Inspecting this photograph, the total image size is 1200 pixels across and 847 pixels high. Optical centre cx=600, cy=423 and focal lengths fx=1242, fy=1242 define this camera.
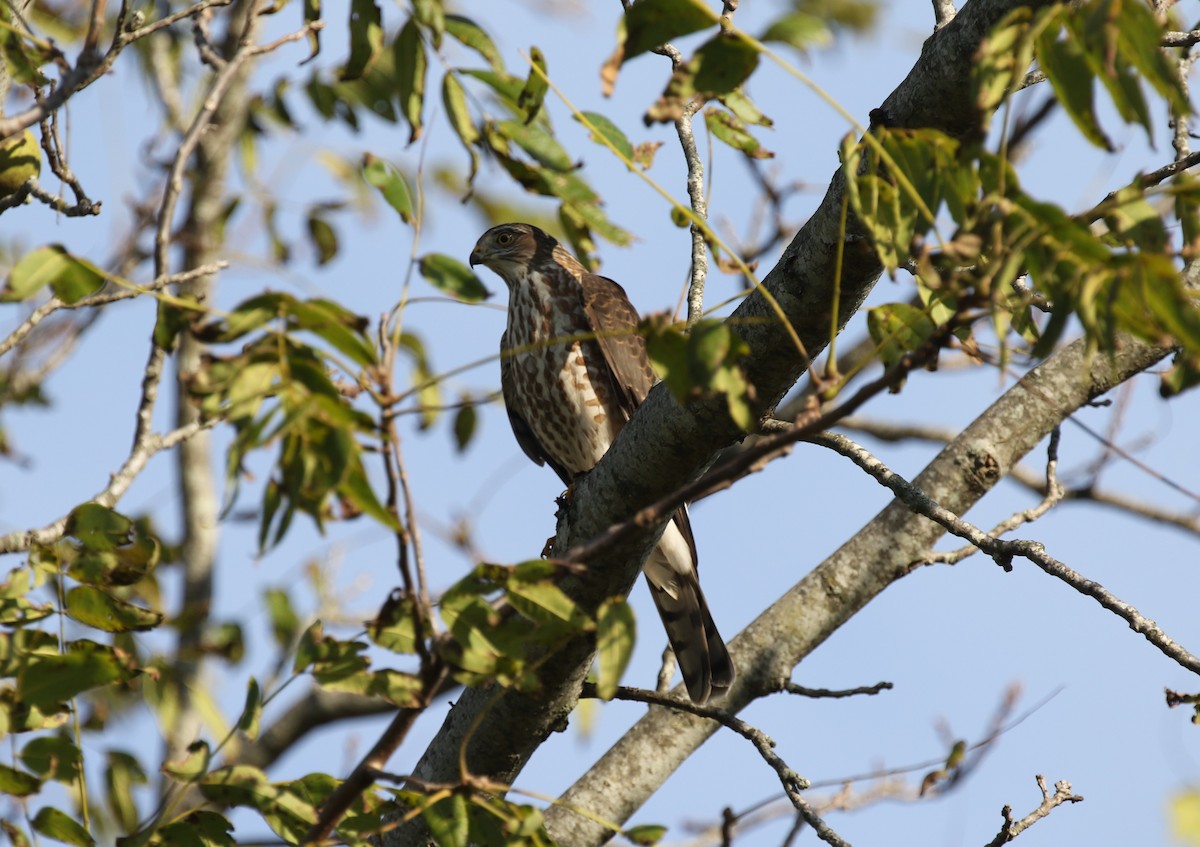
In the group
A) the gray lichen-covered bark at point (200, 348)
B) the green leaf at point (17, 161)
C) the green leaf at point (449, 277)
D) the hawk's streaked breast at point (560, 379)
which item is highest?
the gray lichen-covered bark at point (200, 348)

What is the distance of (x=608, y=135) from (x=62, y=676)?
1.22 meters

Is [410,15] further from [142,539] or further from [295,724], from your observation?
[295,724]

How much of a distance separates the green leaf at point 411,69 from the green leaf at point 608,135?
0.83 ft

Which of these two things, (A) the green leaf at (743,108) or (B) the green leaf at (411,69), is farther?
(A) the green leaf at (743,108)

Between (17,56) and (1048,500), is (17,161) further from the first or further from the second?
(1048,500)

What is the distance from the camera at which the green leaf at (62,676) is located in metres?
1.97

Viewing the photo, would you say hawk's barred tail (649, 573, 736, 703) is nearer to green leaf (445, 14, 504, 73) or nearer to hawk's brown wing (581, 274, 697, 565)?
hawk's brown wing (581, 274, 697, 565)

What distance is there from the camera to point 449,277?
1.81m

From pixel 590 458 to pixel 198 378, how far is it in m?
3.18

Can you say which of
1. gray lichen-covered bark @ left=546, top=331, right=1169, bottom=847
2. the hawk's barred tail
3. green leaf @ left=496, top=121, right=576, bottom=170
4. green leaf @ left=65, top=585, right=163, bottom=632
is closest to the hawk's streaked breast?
the hawk's barred tail

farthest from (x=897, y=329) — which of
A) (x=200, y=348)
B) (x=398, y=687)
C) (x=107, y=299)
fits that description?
(x=200, y=348)

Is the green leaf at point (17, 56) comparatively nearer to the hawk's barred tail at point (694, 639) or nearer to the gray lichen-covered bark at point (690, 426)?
the gray lichen-covered bark at point (690, 426)

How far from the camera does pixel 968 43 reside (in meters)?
2.04

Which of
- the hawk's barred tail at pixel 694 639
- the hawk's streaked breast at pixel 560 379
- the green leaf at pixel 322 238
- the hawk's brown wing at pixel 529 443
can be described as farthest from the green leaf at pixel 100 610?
the hawk's brown wing at pixel 529 443
